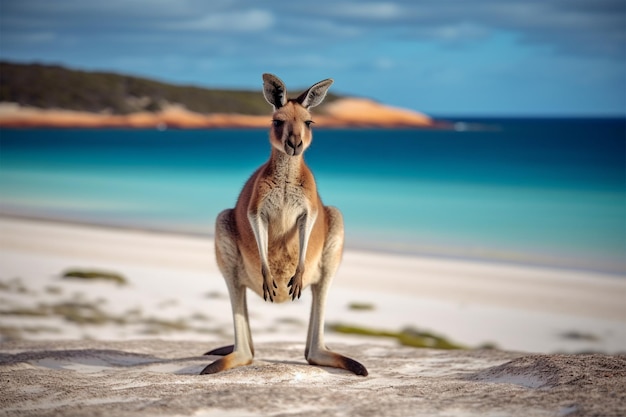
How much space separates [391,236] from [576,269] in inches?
178

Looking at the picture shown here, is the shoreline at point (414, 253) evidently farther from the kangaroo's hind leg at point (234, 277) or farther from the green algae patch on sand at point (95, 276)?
the kangaroo's hind leg at point (234, 277)

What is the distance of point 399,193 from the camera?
26.7m

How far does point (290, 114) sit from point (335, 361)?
1.35 m

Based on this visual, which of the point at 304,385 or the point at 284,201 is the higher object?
the point at 284,201

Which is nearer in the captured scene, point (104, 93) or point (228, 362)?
point (228, 362)

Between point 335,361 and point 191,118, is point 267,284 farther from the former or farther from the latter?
point 191,118

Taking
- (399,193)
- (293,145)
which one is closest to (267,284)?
(293,145)

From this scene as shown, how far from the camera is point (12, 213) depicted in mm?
18672

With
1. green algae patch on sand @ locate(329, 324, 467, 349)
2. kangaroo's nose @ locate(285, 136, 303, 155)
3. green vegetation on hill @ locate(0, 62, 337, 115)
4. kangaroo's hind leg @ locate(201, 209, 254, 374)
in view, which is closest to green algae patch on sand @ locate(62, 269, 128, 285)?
green algae patch on sand @ locate(329, 324, 467, 349)

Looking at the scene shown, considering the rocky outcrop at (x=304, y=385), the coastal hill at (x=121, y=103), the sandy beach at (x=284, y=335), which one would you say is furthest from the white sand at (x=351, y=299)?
the coastal hill at (x=121, y=103)

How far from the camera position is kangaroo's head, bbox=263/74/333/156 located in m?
3.54

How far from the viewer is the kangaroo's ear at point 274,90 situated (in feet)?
11.9

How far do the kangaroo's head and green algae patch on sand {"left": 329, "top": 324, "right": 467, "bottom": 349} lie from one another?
3604 mm

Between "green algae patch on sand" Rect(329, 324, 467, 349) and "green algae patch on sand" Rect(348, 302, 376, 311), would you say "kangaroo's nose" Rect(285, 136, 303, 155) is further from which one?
"green algae patch on sand" Rect(348, 302, 376, 311)
